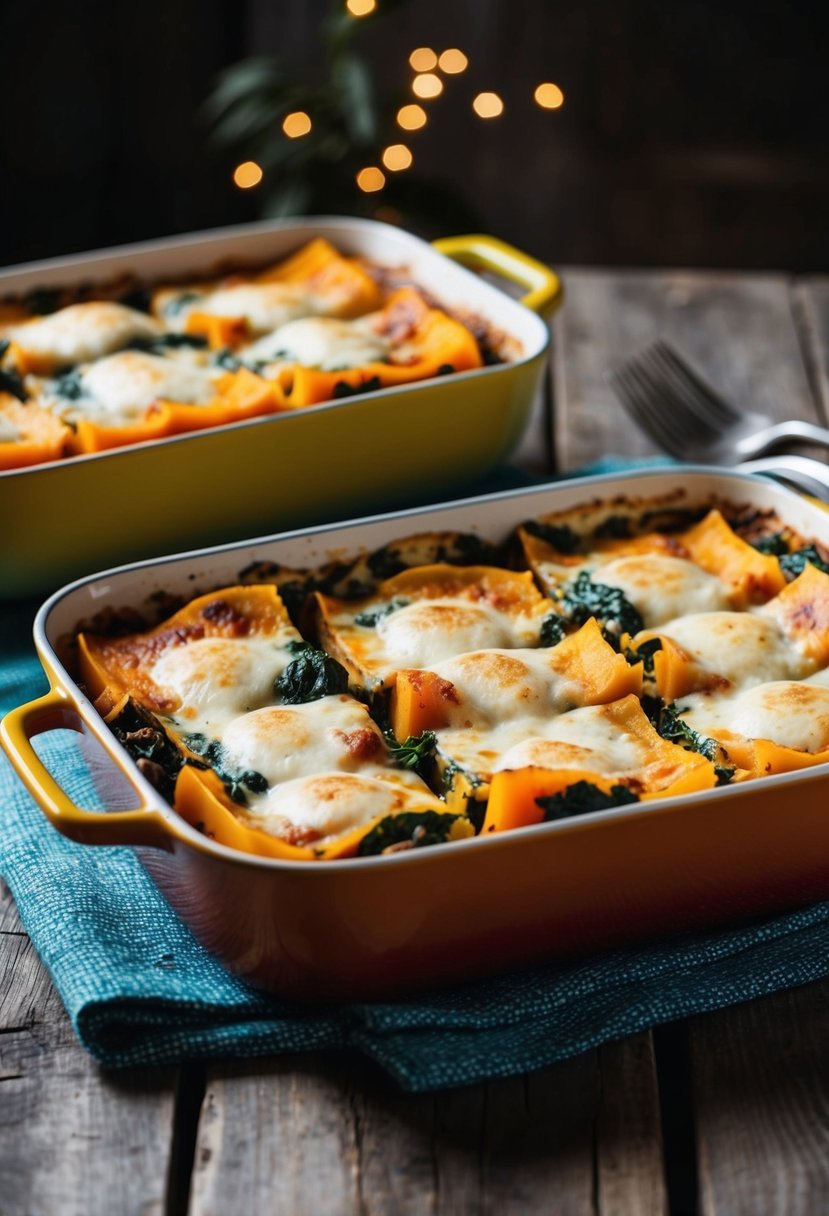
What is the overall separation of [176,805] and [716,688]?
77 cm

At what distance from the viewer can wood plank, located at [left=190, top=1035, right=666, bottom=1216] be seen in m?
1.59

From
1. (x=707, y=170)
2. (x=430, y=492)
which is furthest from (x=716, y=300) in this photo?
(x=707, y=170)

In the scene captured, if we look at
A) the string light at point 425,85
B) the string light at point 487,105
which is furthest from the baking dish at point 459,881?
the string light at point 487,105

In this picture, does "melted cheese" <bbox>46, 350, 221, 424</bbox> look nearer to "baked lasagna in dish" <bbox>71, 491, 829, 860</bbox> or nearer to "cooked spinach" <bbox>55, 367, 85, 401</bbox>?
"cooked spinach" <bbox>55, 367, 85, 401</bbox>

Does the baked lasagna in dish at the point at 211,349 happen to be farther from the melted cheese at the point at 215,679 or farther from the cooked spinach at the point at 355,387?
the melted cheese at the point at 215,679

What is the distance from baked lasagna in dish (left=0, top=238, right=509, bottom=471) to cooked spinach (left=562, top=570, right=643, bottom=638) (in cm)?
71

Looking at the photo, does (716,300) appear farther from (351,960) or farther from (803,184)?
(351,960)

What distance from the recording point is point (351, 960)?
1.73 meters

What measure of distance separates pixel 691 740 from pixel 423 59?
422cm

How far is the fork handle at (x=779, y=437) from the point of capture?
3.05 metres

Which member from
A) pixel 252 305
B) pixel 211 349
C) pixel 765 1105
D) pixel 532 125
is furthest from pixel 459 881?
pixel 532 125

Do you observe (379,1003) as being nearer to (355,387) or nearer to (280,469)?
(280,469)

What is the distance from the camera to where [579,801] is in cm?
179

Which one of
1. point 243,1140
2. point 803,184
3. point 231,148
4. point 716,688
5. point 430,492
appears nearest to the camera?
point 243,1140
